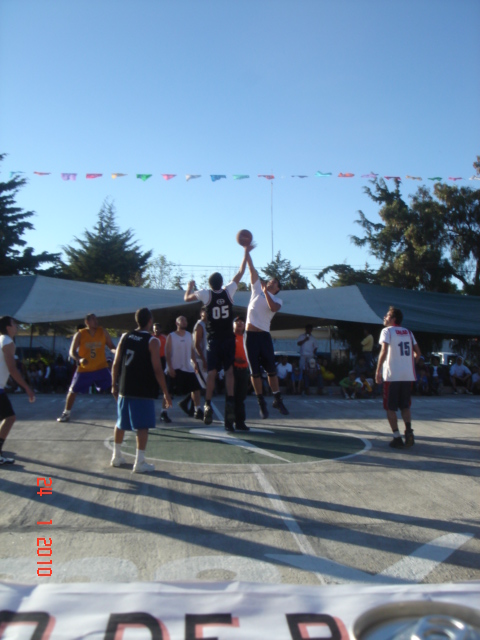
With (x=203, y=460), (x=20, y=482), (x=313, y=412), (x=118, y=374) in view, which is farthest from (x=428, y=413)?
(x=20, y=482)

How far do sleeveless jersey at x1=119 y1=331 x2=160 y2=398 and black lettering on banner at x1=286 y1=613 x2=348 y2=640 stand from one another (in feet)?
10.6

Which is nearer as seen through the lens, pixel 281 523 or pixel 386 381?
pixel 281 523

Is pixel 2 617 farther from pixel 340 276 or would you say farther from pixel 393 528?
pixel 340 276

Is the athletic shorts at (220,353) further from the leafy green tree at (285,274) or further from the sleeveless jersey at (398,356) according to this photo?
the leafy green tree at (285,274)

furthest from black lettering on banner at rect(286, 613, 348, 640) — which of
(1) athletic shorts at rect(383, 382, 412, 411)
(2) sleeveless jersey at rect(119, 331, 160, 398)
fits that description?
(1) athletic shorts at rect(383, 382, 412, 411)

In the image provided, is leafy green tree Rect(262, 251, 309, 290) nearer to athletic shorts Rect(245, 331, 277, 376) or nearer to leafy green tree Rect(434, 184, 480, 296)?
leafy green tree Rect(434, 184, 480, 296)

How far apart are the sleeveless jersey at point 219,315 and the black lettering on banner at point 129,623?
5.08 metres

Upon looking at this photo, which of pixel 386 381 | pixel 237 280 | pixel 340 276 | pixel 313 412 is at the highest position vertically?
pixel 340 276

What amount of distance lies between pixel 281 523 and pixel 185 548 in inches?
30.5

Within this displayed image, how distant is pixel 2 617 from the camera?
2.47m

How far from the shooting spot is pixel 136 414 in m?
5.46

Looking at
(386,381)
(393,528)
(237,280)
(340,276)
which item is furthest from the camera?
(340,276)

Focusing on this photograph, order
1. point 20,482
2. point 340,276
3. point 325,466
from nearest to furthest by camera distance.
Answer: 1. point 20,482
2. point 325,466
3. point 340,276

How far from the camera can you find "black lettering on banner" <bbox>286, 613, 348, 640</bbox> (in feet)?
7.72
